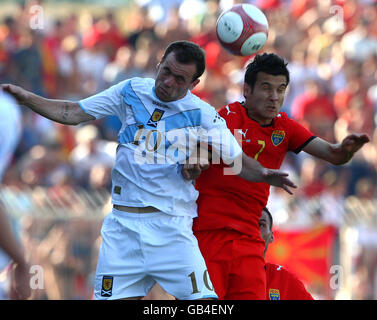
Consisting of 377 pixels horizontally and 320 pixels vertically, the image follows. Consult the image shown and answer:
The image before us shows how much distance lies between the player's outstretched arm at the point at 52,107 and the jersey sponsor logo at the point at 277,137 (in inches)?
55.0

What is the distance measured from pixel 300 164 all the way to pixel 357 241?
154 cm

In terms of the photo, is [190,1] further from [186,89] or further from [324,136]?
[186,89]

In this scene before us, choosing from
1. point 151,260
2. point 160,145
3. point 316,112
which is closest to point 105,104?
point 160,145

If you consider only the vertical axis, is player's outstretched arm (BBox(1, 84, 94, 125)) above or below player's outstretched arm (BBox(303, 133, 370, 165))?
above

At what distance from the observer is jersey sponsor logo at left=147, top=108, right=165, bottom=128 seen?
19.4 ft

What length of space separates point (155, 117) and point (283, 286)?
1.76 meters

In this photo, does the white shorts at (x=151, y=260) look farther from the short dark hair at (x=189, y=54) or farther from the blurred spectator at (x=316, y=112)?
the blurred spectator at (x=316, y=112)

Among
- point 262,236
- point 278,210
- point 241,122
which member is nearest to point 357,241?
point 278,210

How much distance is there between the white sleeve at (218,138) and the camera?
5855 millimetres

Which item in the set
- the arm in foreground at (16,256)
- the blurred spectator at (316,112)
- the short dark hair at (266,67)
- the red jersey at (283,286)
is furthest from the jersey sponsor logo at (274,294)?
the blurred spectator at (316,112)

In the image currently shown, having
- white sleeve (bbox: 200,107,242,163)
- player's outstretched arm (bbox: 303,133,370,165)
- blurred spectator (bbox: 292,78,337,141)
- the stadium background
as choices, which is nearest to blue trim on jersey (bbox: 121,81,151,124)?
white sleeve (bbox: 200,107,242,163)

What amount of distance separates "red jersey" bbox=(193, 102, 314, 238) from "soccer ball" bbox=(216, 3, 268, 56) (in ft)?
1.97

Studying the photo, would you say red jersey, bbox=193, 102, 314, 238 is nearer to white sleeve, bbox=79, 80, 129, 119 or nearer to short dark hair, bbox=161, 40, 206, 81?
short dark hair, bbox=161, 40, 206, 81

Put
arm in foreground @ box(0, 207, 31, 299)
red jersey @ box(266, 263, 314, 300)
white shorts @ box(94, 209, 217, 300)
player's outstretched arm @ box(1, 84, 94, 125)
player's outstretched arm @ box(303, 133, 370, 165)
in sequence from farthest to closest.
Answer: red jersey @ box(266, 263, 314, 300) → player's outstretched arm @ box(303, 133, 370, 165) → white shorts @ box(94, 209, 217, 300) → player's outstretched arm @ box(1, 84, 94, 125) → arm in foreground @ box(0, 207, 31, 299)
